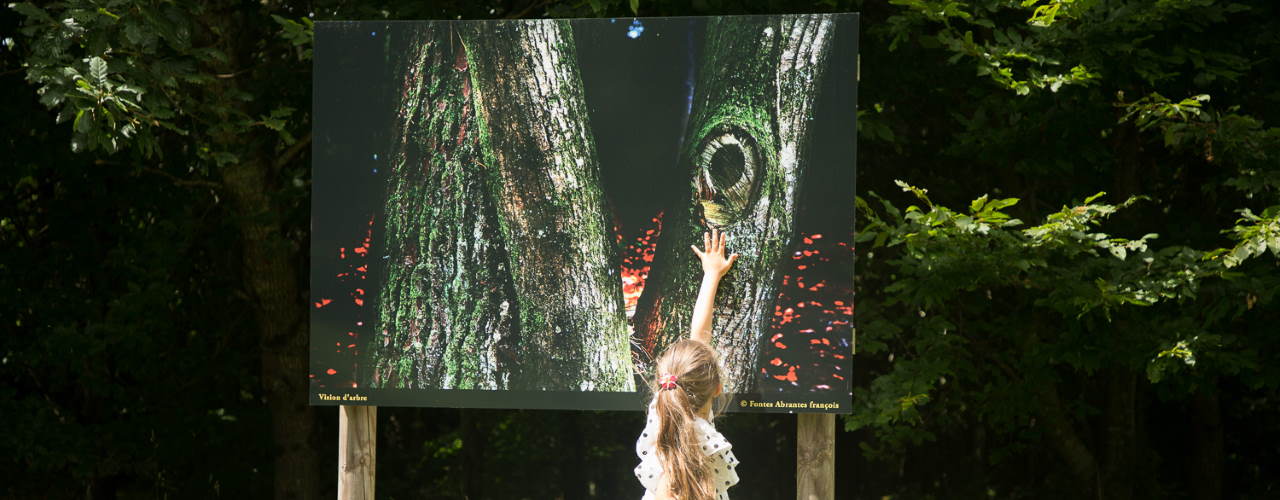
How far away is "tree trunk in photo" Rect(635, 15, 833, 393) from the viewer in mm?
3869

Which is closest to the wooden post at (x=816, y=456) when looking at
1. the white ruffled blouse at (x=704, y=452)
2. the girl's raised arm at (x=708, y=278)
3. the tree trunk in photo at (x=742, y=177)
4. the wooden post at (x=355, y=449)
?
the tree trunk in photo at (x=742, y=177)

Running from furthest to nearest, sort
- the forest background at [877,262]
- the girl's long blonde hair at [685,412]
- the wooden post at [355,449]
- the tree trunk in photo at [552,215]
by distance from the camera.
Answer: the forest background at [877,262]
the wooden post at [355,449]
the tree trunk in photo at [552,215]
the girl's long blonde hair at [685,412]

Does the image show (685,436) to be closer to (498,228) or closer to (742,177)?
(742,177)

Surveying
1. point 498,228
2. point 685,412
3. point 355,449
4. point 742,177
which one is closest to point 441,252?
point 498,228

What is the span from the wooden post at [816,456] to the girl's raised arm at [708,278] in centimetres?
47

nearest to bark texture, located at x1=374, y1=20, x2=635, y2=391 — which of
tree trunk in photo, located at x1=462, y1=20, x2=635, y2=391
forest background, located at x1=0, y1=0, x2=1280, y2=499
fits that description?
tree trunk in photo, located at x1=462, y1=20, x2=635, y2=391

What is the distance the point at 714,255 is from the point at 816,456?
0.79 m

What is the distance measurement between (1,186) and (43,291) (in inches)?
35.9

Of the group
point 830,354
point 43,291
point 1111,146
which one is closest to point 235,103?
point 43,291

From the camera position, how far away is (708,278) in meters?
3.88

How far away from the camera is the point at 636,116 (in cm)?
397

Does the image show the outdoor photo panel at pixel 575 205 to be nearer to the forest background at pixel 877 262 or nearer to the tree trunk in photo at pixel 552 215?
the tree trunk in photo at pixel 552 215

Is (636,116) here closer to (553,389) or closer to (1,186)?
(553,389)

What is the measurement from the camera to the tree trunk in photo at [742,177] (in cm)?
387
